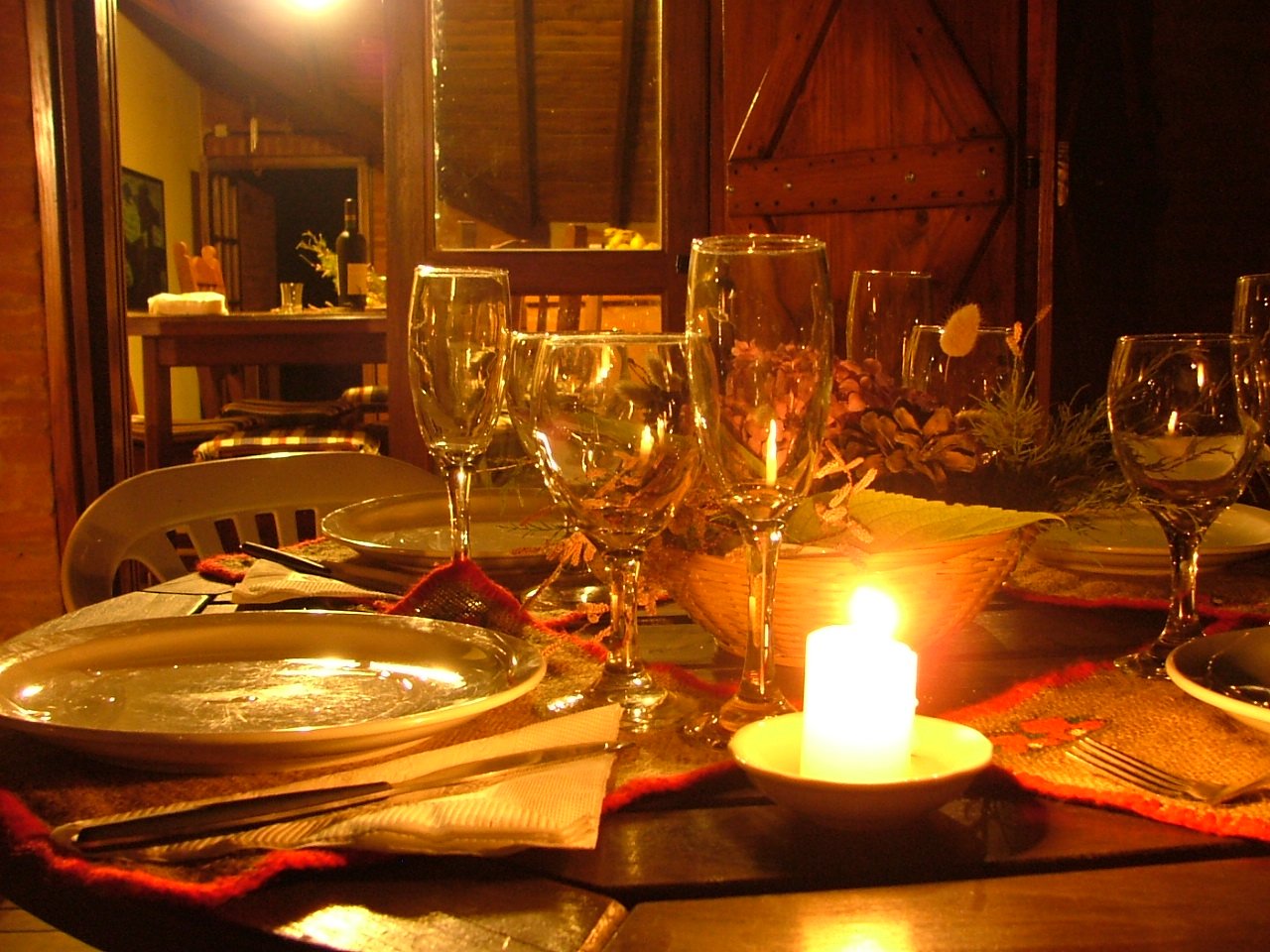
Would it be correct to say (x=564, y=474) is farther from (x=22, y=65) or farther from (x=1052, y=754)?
(x=22, y=65)

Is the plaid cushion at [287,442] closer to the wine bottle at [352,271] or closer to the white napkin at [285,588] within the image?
the wine bottle at [352,271]

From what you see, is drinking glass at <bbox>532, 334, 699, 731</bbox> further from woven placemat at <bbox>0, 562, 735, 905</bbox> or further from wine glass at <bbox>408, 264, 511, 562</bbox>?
wine glass at <bbox>408, 264, 511, 562</bbox>

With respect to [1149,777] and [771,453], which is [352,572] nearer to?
[771,453]

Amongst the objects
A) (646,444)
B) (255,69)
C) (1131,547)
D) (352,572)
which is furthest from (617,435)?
(255,69)

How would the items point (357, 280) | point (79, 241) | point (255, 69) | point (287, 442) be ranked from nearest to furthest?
point (79, 241) → point (287, 442) → point (357, 280) → point (255, 69)

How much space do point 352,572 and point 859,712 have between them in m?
0.62

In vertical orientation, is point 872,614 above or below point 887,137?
below

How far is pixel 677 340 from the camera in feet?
2.17

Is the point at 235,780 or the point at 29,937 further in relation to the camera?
the point at 29,937

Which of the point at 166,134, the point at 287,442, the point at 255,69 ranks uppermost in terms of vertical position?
the point at 255,69

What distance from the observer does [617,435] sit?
0.67 m

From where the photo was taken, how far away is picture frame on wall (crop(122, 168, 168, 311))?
748 centimetres

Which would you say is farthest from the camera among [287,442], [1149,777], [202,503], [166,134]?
[166,134]

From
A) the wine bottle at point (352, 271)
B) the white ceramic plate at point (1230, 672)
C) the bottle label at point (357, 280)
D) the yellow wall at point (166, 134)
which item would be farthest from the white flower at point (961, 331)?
the yellow wall at point (166, 134)
